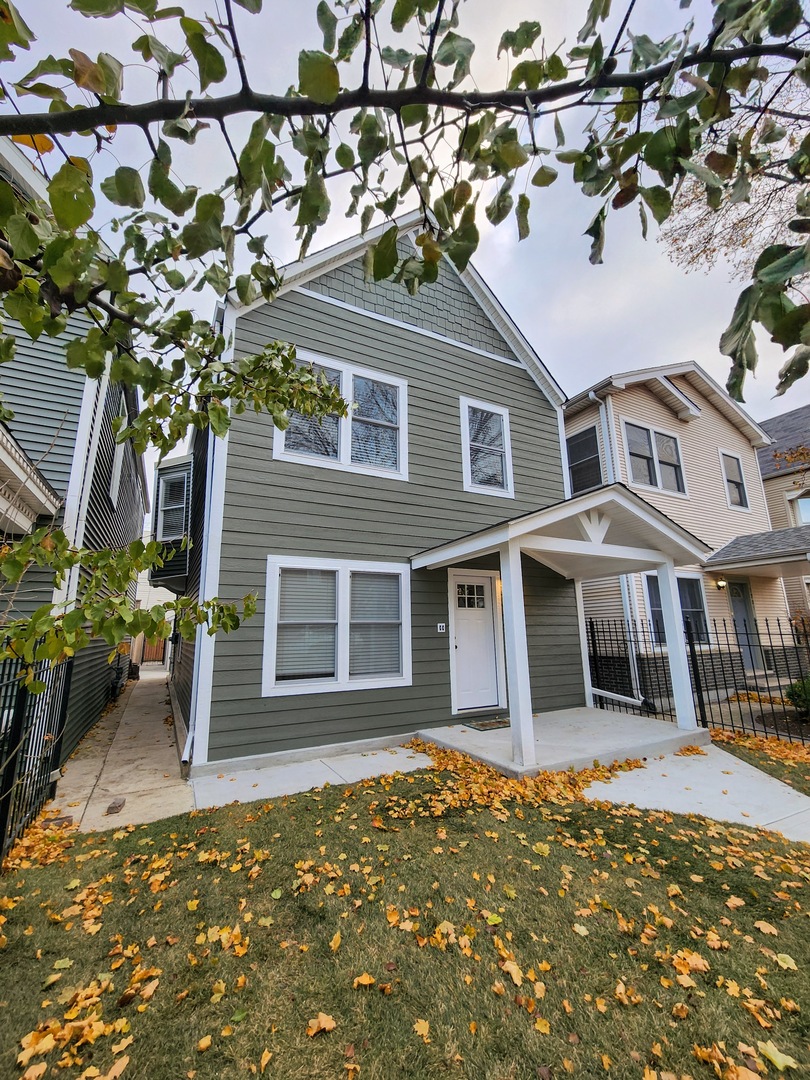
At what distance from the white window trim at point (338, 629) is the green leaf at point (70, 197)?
5214 mm

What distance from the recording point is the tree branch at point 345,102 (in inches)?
48.3

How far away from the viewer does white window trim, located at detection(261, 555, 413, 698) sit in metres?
5.89

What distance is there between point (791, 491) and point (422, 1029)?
18182mm

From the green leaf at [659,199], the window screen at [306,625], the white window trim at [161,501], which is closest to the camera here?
the green leaf at [659,199]

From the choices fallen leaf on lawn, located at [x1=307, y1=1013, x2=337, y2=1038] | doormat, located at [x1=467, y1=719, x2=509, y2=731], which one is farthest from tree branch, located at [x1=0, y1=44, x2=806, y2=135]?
doormat, located at [x1=467, y1=719, x2=509, y2=731]

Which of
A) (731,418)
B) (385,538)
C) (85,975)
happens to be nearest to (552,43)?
(85,975)

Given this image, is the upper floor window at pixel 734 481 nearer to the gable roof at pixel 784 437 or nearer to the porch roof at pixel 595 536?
the gable roof at pixel 784 437

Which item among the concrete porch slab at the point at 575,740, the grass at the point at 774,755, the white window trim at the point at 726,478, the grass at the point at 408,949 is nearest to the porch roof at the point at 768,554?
the white window trim at the point at 726,478

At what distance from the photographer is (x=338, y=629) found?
6.39 metres

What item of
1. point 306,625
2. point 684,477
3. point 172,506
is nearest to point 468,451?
point 306,625

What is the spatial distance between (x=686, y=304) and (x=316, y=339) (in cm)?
501

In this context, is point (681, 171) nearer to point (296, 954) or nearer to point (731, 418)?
point (296, 954)

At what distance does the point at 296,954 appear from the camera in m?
2.49

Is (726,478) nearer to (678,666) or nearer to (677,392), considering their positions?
(677,392)
